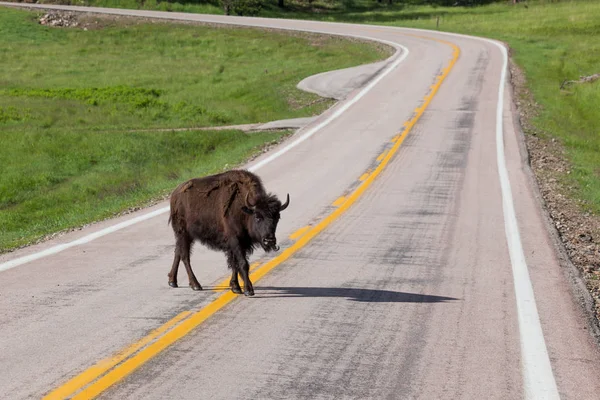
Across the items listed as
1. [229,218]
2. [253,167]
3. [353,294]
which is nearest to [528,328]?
[353,294]

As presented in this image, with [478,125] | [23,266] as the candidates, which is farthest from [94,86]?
[23,266]

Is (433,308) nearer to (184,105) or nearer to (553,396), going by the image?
(553,396)

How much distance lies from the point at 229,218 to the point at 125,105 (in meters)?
30.3

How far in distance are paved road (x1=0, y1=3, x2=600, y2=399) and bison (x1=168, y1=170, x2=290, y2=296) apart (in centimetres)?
47

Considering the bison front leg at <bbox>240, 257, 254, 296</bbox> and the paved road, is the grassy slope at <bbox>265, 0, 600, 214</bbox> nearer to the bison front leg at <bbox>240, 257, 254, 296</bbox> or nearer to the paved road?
the paved road

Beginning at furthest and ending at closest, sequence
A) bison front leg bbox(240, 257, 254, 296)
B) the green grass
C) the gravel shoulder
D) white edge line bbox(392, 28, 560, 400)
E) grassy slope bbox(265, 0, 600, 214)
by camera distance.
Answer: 1. grassy slope bbox(265, 0, 600, 214)
2. the green grass
3. the gravel shoulder
4. bison front leg bbox(240, 257, 254, 296)
5. white edge line bbox(392, 28, 560, 400)

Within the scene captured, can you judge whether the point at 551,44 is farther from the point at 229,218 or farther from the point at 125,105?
the point at 229,218

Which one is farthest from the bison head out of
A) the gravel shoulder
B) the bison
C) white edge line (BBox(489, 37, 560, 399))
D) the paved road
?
the gravel shoulder

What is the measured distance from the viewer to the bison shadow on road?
408 inches

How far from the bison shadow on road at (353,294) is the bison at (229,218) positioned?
48cm

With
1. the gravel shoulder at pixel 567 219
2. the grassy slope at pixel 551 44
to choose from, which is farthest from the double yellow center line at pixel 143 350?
the grassy slope at pixel 551 44

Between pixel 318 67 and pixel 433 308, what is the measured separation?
3940 cm

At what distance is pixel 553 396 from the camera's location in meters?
7.29

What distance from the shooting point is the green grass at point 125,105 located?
958 inches
